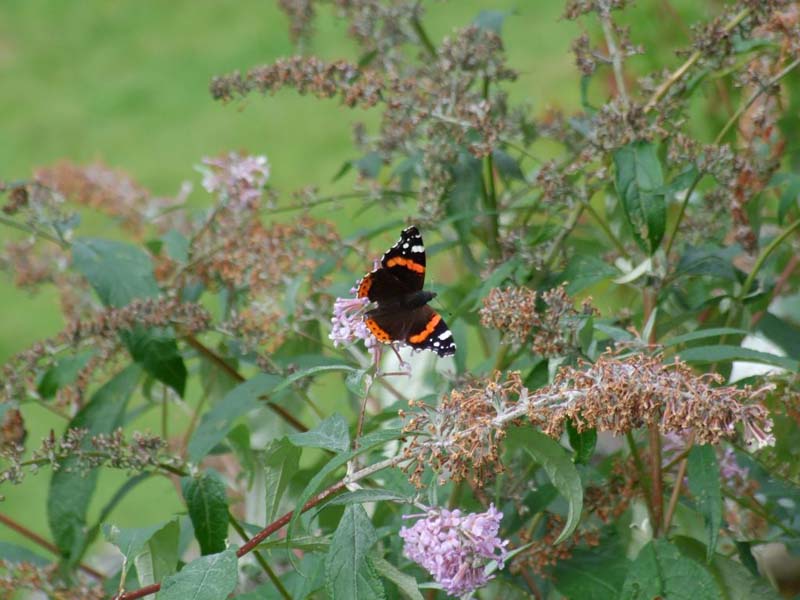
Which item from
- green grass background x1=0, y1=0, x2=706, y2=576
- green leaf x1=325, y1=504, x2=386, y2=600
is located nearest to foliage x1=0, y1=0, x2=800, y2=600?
green leaf x1=325, y1=504, x2=386, y2=600

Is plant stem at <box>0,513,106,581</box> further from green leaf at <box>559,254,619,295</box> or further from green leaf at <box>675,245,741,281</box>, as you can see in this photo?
green leaf at <box>675,245,741,281</box>

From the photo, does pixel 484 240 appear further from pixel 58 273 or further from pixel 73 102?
pixel 73 102

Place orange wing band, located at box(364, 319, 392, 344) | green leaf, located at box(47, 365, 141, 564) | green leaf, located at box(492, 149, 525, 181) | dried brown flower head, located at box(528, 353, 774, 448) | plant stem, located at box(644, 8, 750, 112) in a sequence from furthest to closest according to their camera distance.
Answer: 1. green leaf, located at box(492, 149, 525, 181)
2. green leaf, located at box(47, 365, 141, 564)
3. plant stem, located at box(644, 8, 750, 112)
4. orange wing band, located at box(364, 319, 392, 344)
5. dried brown flower head, located at box(528, 353, 774, 448)

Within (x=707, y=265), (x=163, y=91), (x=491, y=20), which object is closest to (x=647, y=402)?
(x=707, y=265)

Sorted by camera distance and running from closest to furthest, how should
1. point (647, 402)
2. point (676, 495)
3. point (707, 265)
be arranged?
1. point (647, 402)
2. point (676, 495)
3. point (707, 265)

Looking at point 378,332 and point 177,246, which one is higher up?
point 177,246

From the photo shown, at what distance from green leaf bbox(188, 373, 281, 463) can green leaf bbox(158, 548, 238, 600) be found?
379 millimetres

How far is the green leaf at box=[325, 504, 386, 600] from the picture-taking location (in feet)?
3.22

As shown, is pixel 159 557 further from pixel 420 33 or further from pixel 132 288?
pixel 420 33

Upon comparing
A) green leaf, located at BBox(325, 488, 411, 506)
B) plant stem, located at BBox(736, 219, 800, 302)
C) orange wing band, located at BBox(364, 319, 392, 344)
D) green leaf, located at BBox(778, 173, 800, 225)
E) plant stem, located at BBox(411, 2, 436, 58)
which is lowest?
green leaf, located at BBox(325, 488, 411, 506)

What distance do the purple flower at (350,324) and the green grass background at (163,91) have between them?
303 cm

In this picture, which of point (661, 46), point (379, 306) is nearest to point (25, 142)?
point (661, 46)

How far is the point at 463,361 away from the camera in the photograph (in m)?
1.53

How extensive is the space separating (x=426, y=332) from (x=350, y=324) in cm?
9
